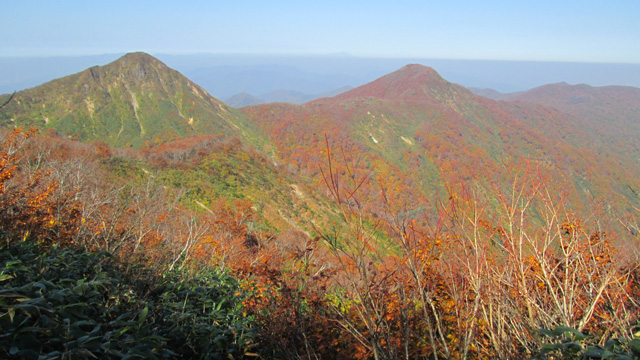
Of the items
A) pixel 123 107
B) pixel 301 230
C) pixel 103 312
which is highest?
pixel 123 107

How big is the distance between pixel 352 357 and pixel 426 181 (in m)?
79.3

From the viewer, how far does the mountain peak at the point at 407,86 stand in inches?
5458

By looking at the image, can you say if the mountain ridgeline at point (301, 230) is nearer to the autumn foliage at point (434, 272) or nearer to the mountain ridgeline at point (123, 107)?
the autumn foliage at point (434, 272)

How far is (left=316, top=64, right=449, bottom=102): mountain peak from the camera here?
13862 centimetres

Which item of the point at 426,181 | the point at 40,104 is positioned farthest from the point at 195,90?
the point at 426,181

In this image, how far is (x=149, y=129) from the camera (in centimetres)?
6706

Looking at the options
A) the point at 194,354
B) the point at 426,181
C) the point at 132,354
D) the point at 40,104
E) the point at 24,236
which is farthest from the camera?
the point at 426,181

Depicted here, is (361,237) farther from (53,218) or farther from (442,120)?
(442,120)

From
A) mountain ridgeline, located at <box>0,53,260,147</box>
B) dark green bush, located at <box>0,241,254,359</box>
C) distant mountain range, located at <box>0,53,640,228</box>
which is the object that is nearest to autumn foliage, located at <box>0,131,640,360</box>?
dark green bush, located at <box>0,241,254,359</box>

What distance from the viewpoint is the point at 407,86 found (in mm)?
149125

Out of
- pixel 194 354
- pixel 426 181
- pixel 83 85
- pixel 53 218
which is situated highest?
pixel 83 85

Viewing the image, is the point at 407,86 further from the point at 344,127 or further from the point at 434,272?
the point at 434,272

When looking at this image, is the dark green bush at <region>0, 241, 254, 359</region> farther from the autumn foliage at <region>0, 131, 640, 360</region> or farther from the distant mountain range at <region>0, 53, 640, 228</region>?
the distant mountain range at <region>0, 53, 640, 228</region>

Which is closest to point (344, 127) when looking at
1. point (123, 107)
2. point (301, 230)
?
point (123, 107)
